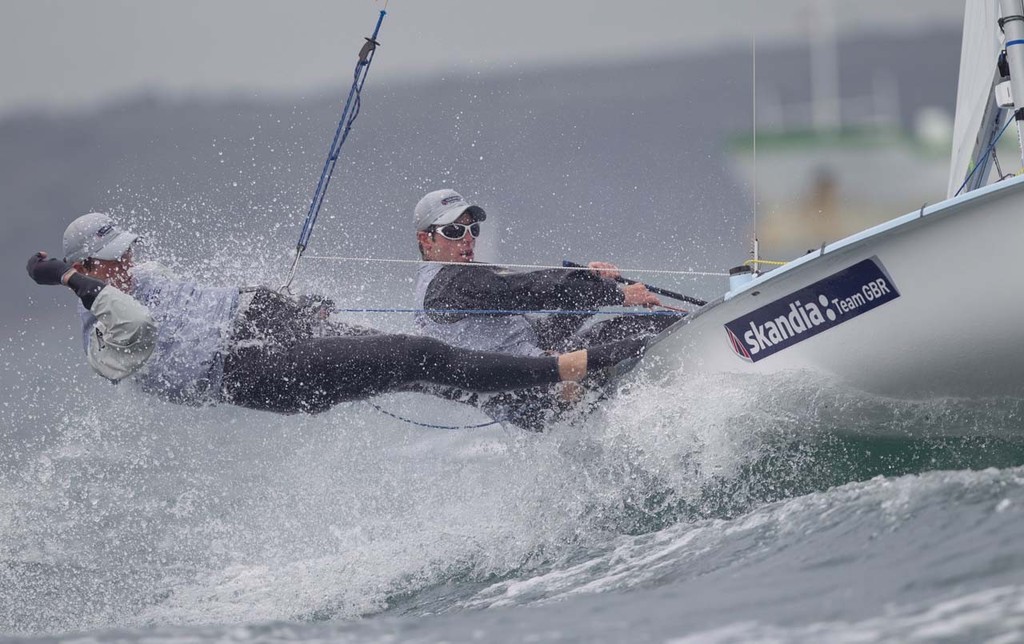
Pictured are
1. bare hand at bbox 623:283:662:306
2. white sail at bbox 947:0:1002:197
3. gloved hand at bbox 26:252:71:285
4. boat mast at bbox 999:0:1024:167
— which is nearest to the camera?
gloved hand at bbox 26:252:71:285

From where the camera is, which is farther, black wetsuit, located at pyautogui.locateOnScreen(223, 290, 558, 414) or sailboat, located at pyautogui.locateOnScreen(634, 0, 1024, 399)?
black wetsuit, located at pyautogui.locateOnScreen(223, 290, 558, 414)

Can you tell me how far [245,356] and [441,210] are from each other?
29.2 inches

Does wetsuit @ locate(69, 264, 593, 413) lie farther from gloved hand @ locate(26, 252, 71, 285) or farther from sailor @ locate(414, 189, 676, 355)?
sailor @ locate(414, 189, 676, 355)

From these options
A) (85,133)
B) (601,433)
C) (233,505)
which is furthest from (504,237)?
(85,133)

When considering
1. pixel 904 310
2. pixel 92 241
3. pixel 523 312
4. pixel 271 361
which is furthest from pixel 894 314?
pixel 92 241

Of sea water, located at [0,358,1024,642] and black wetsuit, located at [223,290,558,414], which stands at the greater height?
black wetsuit, located at [223,290,558,414]

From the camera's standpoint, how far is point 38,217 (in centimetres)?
1423

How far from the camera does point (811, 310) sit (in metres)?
3.14

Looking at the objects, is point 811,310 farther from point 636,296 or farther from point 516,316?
point 516,316

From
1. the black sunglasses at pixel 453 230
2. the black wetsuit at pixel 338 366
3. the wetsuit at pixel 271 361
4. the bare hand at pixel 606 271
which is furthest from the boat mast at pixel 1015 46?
the black sunglasses at pixel 453 230

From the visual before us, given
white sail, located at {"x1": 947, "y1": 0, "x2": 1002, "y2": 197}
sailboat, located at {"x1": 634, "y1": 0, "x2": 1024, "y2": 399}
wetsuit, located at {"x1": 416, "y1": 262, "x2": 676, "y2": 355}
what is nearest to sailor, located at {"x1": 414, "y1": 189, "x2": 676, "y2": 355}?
wetsuit, located at {"x1": 416, "y1": 262, "x2": 676, "y2": 355}

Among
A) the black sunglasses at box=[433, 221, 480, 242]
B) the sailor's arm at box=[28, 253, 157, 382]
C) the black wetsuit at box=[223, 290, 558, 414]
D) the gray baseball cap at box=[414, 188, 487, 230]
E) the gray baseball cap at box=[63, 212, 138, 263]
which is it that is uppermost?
the gray baseball cap at box=[63, 212, 138, 263]

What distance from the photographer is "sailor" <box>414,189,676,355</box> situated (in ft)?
12.1

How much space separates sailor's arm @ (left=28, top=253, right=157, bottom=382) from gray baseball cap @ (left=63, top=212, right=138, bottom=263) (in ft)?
0.25
